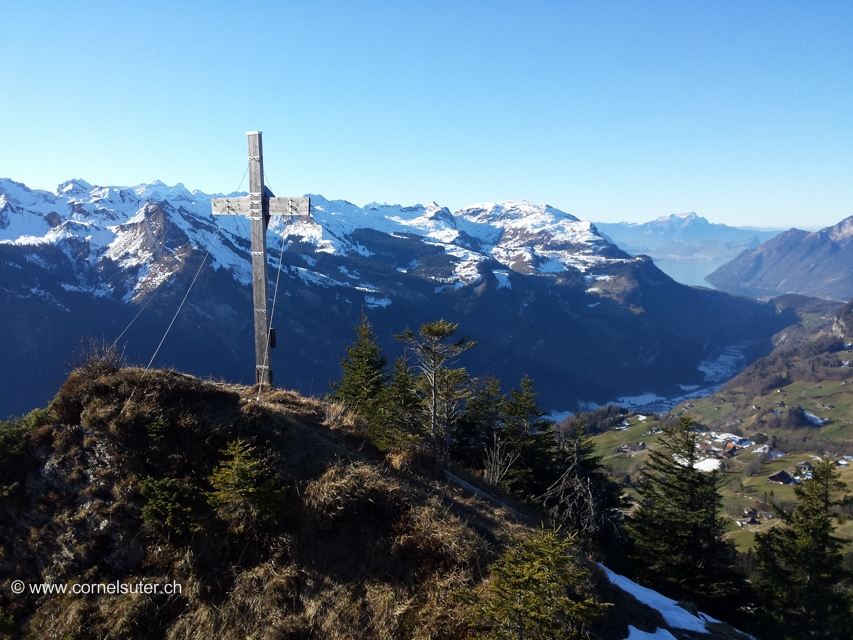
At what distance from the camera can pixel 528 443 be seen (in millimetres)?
23062

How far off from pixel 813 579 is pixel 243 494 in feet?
90.8

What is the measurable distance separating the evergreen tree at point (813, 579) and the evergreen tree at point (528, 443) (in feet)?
39.4

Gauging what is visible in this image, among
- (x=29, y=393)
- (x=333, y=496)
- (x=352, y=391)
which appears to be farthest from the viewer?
(x=29, y=393)

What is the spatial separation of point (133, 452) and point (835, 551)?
97.4 ft

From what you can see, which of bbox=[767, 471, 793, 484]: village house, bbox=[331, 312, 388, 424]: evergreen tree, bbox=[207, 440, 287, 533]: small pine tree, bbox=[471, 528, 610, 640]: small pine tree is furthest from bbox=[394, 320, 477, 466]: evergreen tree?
bbox=[767, 471, 793, 484]: village house

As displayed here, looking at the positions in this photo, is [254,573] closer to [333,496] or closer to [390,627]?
[333,496]

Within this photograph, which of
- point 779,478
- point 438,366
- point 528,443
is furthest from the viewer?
point 779,478

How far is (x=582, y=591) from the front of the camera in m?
8.47

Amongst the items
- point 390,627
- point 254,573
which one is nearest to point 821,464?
point 390,627

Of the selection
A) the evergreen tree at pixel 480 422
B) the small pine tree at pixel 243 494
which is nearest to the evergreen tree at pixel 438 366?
the small pine tree at pixel 243 494

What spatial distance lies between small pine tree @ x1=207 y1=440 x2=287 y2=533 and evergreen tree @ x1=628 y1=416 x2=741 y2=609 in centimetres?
1967

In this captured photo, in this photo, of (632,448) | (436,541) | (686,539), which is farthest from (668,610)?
(632,448)

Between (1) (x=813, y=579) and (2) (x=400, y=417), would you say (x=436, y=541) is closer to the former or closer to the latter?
(2) (x=400, y=417)

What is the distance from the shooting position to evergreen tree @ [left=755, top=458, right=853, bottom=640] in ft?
71.0
